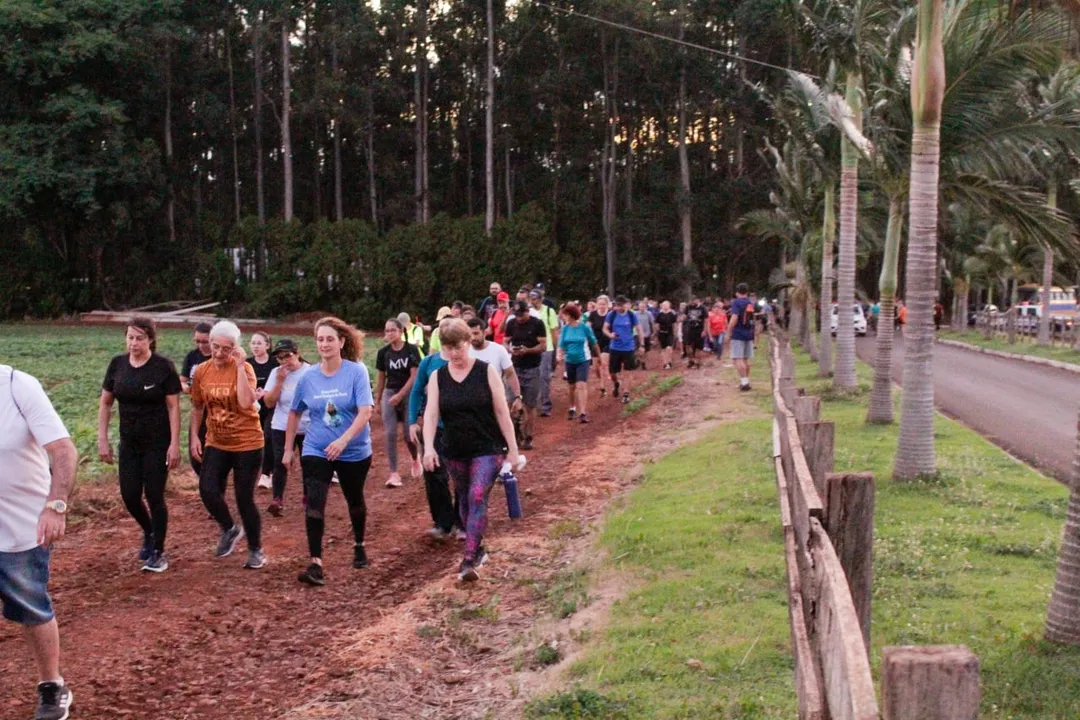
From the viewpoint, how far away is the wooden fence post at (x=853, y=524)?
4359mm

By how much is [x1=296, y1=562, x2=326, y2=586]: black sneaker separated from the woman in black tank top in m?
1.01

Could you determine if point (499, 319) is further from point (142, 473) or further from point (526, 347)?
point (142, 473)

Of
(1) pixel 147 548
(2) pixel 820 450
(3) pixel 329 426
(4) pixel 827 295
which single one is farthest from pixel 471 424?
(4) pixel 827 295

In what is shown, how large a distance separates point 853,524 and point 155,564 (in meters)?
5.74

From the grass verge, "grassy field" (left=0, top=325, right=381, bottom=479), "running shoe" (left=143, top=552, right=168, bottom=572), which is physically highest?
the grass verge

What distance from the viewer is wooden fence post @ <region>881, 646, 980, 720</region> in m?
2.10

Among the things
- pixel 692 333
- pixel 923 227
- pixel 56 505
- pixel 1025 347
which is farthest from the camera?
pixel 1025 347

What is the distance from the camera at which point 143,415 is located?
25.8 ft

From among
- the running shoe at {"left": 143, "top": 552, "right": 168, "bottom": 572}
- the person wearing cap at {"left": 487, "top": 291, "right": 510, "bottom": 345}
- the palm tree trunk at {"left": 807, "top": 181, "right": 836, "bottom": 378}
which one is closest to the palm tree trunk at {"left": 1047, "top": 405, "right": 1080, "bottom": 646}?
the running shoe at {"left": 143, "top": 552, "right": 168, "bottom": 572}

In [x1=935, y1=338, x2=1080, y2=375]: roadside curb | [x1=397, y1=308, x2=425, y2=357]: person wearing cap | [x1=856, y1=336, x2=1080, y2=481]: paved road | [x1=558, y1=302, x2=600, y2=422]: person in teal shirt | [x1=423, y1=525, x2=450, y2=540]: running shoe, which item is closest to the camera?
[x1=423, y1=525, x2=450, y2=540]: running shoe

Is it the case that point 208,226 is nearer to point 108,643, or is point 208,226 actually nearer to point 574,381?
point 574,381

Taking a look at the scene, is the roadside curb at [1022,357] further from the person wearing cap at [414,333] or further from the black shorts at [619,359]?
the person wearing cap at [414,333]

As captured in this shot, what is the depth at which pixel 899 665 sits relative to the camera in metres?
2.13

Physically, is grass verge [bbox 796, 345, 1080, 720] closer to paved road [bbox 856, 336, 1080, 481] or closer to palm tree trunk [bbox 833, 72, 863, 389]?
paved road [bbox 856, 336, 1080, 481]
